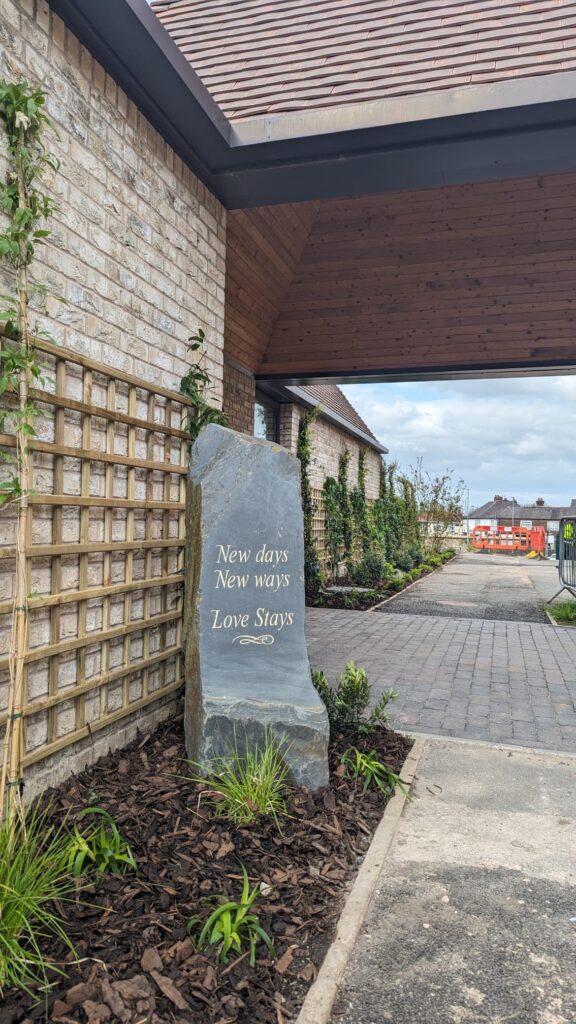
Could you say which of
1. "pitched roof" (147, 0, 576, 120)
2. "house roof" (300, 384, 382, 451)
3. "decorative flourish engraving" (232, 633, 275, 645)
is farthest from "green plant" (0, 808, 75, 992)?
"house roof" (300, 384, 382, 451)

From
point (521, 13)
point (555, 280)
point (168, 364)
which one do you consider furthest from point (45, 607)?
point (555, 280)

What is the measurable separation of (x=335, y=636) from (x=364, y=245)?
441 cm

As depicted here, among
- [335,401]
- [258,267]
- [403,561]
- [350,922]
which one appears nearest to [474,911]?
[350,922]

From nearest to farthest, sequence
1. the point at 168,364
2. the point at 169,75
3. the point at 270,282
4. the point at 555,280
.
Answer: the point at 169,75
the point at 168,364
the point at 555,280
the point at 270,282

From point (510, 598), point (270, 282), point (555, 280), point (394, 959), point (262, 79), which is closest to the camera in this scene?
point (394, 959)

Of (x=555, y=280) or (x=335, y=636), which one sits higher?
(x=555, y=280)

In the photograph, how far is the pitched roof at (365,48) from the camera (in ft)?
13.3

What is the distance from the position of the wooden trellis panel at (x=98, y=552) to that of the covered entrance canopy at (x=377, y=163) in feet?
5.42

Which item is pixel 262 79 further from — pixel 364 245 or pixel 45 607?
pixel 45 607

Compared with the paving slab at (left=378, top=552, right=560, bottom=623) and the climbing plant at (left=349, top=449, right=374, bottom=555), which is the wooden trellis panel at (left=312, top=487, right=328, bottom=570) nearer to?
the climbing plant at (left=349, top=449, right=374, bottom=555)

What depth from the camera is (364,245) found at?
7086mm

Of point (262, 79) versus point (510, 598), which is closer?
point (262, 79)

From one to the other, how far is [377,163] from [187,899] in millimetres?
4145

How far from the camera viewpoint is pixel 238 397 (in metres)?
8.80
